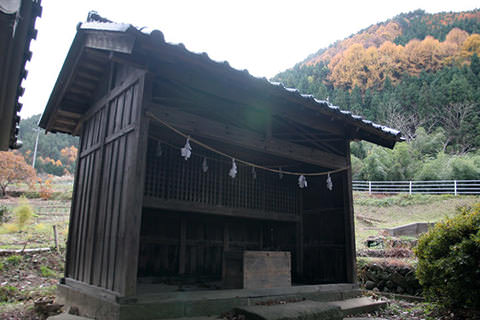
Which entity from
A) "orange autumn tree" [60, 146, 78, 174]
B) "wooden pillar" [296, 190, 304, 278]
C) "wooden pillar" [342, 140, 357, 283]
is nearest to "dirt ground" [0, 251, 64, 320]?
"wooden pillar" [296, 190, 304, 278]

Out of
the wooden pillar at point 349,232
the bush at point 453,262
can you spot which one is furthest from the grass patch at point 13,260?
the bush at point 453,262

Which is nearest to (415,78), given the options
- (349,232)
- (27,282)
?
(349,232)

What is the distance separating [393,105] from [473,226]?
44293 mm

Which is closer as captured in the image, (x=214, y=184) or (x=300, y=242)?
(x=214, y=184)

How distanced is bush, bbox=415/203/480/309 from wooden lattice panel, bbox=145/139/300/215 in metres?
3.77

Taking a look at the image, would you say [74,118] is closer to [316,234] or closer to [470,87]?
[316,234]

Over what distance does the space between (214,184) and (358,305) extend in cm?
432

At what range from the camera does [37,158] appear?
5247 centimetres

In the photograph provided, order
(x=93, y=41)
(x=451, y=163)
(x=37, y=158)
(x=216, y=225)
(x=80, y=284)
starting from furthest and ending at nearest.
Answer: (x=37, y=158) < (x=451, y=163) < (x=216, y=225) < (x=80, y=284) < (x=93, y=41)

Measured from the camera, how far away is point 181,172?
27.1ft

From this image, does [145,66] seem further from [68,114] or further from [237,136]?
[68,114]

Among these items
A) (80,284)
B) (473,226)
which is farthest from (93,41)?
(473,226)

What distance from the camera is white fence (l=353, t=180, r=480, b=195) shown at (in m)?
26.0

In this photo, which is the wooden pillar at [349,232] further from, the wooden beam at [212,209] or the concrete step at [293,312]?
the concrete step at [293,312]
